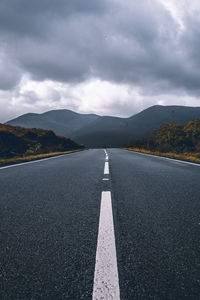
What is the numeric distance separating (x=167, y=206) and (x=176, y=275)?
1.79 m

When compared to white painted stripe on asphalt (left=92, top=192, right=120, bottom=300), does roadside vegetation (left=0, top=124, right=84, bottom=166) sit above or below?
above

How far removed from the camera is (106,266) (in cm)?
155

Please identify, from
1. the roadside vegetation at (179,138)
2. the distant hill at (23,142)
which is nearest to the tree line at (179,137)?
the roadside vegetation at (179,138)

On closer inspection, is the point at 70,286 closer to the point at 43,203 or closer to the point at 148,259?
the point at 148,259

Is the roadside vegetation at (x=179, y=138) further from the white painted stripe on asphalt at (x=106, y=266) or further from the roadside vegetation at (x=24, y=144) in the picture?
the white painted stripe on asphalt at (x=106, y=266)

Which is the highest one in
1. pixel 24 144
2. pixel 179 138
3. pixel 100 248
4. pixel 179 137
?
pixel 179 137

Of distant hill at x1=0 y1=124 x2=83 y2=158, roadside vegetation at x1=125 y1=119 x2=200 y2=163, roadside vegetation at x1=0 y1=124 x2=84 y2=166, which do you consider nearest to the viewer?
roadside vegetation at x1=0 y1=124 x2=84 y2=166

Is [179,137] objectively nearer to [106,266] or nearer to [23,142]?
[23,142]

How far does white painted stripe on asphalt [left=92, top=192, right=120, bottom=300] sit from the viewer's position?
4.17 feet

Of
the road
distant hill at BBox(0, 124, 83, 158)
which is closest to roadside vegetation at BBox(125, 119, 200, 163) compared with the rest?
distant hill at BBox(0, 124, 83, 158)

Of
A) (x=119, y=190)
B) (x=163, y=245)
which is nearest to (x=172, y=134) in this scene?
(x=119, y=190)

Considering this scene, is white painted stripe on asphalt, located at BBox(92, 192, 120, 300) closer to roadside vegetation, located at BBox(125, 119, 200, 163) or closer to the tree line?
roadside vegetation, located at BBox(125, 119, 200, 163)

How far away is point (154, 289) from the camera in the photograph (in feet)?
4.30

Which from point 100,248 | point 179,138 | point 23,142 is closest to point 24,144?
point 23,142
